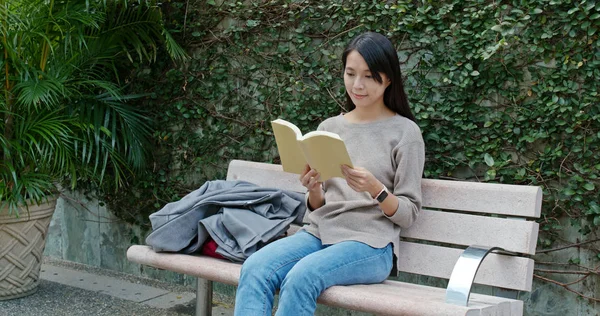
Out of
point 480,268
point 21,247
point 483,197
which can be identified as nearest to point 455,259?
point 480,268

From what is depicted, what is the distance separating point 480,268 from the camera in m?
2.70

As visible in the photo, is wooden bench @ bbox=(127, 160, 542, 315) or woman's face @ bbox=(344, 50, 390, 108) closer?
wooden bench @ bbox=(127, 160, 542, 315)

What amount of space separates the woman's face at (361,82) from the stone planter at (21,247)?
7.27 feet

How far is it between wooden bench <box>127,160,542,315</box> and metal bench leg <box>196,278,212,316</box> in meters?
0.28

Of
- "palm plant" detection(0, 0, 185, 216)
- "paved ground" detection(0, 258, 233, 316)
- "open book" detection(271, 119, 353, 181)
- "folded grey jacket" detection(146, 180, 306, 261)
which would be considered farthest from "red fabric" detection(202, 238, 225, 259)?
"palm plant" detection(0, 0, 185, 216)

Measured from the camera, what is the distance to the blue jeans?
96.1 inches

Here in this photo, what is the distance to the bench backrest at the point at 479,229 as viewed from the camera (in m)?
2.62

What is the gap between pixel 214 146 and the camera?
4277 mm

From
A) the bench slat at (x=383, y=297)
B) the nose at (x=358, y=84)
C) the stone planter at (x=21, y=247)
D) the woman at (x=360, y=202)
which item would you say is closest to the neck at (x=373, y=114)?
the woman at (x=360, y=202)

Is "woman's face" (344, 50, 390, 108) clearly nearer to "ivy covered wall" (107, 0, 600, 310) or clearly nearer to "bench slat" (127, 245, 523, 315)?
"ivy covered wall" (107, 0, 600, 310)

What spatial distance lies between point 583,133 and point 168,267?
187cm

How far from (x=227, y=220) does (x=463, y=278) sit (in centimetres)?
113

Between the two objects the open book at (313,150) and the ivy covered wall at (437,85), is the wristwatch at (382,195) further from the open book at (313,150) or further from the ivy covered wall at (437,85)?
the ivy covered wall at (437,85)

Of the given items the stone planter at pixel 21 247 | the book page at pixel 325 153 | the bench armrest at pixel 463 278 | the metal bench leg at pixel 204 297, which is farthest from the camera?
the stone planter at pixel 21 247
